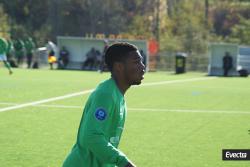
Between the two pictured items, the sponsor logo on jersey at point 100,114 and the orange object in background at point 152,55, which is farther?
the orange object in background at point 152,55

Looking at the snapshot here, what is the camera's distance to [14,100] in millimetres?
19672

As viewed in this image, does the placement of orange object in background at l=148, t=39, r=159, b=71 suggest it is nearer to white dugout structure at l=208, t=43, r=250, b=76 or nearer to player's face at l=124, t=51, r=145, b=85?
white dugout structure at l=208, t=43, r=250, b=76

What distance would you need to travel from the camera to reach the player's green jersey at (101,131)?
480cm

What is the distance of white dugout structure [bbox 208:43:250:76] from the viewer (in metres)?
43.8

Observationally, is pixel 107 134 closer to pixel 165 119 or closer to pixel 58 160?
pixel 58 160

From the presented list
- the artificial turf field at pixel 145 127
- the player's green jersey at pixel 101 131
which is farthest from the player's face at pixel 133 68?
the artificial turf field at pixel 145 127

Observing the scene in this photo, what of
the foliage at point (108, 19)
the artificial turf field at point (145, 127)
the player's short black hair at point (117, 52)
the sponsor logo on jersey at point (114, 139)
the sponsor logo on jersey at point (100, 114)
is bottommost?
the foliage at point (108, 19)

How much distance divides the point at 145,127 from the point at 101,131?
990 cm

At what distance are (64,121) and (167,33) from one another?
5372 centimetres

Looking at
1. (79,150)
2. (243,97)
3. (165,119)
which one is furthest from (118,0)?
(79,150)

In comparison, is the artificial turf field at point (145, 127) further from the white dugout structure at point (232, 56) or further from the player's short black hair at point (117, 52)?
the white dugout structure at point (232, 56)

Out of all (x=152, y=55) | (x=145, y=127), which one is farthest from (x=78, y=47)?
(x=145, y=127)

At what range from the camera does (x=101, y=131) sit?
4.81m

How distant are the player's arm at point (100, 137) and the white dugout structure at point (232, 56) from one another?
127 feet
